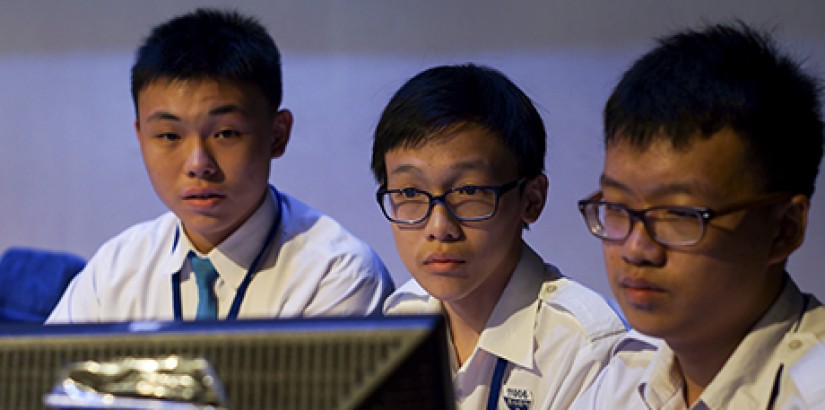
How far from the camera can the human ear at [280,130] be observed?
223 cm

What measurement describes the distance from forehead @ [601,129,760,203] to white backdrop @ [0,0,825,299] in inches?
68.0

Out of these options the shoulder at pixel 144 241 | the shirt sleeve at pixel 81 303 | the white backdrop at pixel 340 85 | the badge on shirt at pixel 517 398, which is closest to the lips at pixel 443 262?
the badge on shirt at pixel 517 398

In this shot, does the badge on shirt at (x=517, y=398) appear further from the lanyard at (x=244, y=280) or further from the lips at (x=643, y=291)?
the lanyard at (x=244, y=280)

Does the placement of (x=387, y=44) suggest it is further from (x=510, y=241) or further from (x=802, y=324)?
(x=802, y=324)

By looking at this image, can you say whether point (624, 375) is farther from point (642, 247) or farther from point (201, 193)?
point (201, 193)

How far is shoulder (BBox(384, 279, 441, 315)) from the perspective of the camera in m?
1.91

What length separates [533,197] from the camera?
6.06ft

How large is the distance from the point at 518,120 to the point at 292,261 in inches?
25.6

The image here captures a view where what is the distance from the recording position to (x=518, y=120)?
6.00ft

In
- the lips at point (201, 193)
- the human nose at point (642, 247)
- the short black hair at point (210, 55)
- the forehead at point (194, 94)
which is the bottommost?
the human nose at point (642, 247)

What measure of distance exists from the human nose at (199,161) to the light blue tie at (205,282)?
252 mm

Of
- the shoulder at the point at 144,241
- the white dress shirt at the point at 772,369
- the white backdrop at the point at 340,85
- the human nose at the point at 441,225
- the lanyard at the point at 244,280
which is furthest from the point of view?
the white backdrop at the point at 340,85

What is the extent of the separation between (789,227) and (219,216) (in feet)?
4.00

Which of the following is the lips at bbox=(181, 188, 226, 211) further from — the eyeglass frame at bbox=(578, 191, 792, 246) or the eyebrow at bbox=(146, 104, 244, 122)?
the eyeglass frame at bbox=(578, 191, 792, 246)
